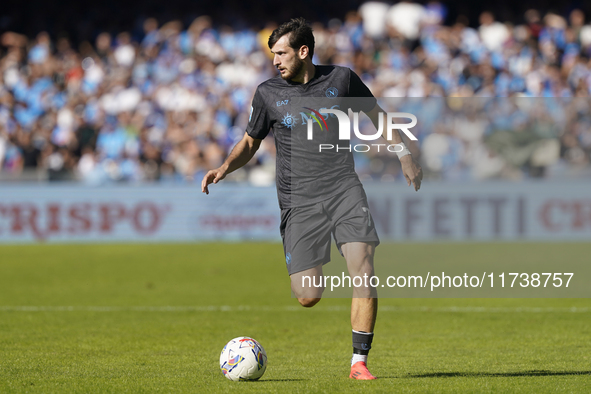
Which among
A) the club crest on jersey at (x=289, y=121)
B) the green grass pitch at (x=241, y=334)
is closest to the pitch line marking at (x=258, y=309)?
the green grass pitch at (x=241, y=334)

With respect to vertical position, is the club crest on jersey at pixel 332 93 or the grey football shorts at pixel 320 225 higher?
the club crest on jersey at pixel 332 93

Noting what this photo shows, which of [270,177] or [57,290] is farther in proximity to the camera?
[270,177]

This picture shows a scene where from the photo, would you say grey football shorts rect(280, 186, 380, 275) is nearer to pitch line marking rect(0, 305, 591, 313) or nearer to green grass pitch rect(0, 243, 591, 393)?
green grass pitch rect(0, 243, 591, 393)

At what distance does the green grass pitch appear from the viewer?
18.6 ft

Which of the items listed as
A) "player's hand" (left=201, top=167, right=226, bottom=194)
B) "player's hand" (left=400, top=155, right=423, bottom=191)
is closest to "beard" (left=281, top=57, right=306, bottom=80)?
"player's hand" (left=201, top=167, right=226, bottom=194)

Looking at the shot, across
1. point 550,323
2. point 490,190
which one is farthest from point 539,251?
point 550,323

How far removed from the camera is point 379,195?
16.7m

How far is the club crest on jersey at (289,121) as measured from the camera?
6012 mm

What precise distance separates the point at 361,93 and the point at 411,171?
0.68 m

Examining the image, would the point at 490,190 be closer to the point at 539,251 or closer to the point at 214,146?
the point at 539,251

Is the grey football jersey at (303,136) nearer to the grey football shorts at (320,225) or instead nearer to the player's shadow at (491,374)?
the grey football shorts at (320,225)

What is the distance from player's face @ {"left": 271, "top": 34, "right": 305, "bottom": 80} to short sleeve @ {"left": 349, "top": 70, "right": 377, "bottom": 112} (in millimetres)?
384

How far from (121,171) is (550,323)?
12.0 m

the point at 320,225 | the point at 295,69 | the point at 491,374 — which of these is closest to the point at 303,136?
the point at 295,69
